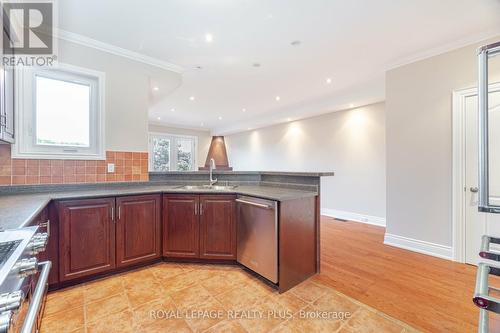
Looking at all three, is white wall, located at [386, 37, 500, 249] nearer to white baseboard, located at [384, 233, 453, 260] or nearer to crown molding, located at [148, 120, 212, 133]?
white baseboard, located at [384, 233, 453, 260]

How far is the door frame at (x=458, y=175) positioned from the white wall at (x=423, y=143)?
5 centimetres

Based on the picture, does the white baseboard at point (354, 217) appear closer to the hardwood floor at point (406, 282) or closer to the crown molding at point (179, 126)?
the hardwood floor at point (406, 282)

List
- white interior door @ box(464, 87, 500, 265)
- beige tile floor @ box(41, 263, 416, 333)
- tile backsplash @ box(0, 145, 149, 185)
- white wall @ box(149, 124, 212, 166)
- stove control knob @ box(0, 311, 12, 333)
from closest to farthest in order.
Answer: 1. stove control knob @ box(0, 311, 12, 333)
2. beige tile floor @ box(41, 263, 416, 333)
3. tile backsplash @ box(0, 145, 149, 185)
4. white interior door @ box(464, 87, 500, 265)
5. white wall @ box(149, 124, 212, 166)

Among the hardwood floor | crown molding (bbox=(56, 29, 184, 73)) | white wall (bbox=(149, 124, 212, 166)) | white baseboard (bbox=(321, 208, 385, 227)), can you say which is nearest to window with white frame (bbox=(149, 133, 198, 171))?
white wall (bbox=(149, 124, 212, 166))

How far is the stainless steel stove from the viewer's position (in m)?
0.55

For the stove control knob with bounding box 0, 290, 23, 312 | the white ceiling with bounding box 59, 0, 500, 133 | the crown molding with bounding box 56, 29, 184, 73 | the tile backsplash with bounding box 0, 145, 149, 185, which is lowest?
the stove control knob with bounding box 0, 290, 23, 312

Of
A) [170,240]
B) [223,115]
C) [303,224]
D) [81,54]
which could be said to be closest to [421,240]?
[303,224]

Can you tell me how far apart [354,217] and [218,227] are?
11.7ft

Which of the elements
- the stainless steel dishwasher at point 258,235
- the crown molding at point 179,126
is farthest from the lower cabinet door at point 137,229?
the crown molding at point 179,126

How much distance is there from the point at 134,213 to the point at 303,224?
1795 mm

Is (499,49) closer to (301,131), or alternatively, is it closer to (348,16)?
(348,16)

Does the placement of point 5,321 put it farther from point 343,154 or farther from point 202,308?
point 343,154

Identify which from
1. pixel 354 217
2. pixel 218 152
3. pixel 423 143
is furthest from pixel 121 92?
pixel 218 152

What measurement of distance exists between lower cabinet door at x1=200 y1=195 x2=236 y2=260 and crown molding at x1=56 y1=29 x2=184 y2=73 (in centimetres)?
207
